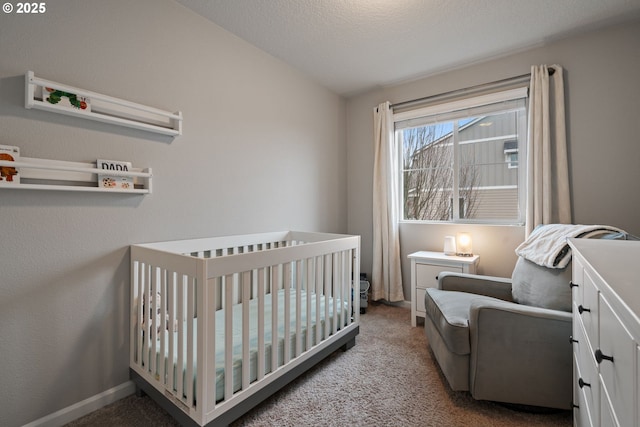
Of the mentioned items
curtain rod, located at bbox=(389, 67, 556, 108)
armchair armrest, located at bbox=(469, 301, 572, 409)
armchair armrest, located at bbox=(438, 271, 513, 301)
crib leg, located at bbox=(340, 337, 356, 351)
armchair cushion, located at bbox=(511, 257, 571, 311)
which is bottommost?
crib leg, located at bbox=(340, 337, 356, 351)

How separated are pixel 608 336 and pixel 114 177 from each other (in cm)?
207

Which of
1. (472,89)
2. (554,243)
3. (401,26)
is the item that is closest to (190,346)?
(554,243)

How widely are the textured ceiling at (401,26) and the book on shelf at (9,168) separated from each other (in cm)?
133

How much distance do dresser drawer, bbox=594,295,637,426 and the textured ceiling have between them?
201cm

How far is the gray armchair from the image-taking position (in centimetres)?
141

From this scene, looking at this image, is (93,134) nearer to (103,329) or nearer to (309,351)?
(103,329)

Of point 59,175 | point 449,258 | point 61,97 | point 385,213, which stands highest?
point 61,97

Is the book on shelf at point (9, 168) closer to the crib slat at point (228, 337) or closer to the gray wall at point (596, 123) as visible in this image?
the crib slat at point (228, 337)

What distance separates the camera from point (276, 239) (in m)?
2.56

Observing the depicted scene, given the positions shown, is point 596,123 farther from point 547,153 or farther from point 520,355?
point 520,355

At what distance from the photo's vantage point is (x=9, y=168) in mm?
1247

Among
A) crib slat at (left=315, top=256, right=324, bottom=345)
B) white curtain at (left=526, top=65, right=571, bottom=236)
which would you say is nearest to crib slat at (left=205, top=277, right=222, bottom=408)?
crib slat at (left=315, top=256, right=324, bottom=345)

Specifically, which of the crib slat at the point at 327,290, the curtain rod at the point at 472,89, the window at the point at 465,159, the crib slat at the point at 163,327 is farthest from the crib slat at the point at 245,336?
the curtain rod at the point at 472,89

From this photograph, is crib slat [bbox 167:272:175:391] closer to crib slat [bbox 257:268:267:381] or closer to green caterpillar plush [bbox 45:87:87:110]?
crib slat [bbox 257:268:267:381]
